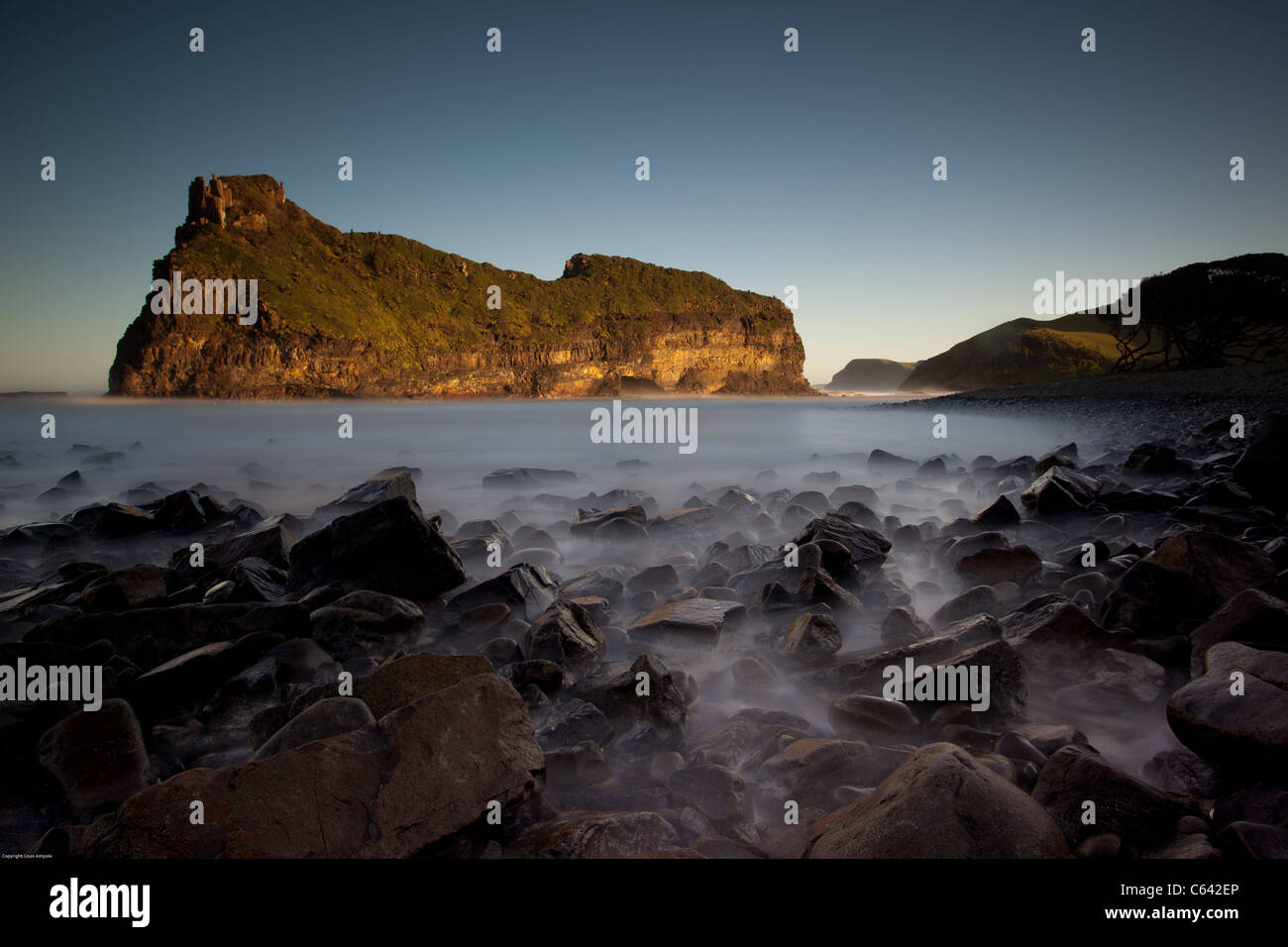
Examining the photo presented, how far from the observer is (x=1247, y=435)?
1202 cm

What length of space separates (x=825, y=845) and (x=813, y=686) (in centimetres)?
153

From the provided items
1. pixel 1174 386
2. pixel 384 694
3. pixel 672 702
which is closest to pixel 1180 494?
pixel 672 702

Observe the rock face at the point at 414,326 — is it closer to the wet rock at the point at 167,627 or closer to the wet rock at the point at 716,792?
the wet rock at the point at 167,627

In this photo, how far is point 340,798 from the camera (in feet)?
5.91

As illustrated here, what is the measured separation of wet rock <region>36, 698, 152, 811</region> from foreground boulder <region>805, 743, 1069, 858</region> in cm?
298

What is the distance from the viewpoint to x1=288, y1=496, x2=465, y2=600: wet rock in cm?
459

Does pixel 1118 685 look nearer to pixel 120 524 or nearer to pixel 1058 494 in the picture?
pixel 1058 494

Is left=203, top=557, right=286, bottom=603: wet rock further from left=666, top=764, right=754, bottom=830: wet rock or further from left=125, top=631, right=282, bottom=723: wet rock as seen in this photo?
left=666, top=764, right=754, bottom=830: wet rock

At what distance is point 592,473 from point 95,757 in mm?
11871

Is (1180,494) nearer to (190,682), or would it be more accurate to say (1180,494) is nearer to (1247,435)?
(1247,435)

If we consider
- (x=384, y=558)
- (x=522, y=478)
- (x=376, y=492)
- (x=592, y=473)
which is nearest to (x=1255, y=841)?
(x=384, y=558)

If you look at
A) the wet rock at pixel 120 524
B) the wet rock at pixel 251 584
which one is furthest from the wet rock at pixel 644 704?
the wet rock at pixel 120 524

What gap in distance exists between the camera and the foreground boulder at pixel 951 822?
1.69 metres

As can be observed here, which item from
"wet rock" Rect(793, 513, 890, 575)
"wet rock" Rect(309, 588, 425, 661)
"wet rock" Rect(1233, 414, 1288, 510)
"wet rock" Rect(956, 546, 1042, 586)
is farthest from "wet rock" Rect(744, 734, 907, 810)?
"wet rock" Rect(1233, 414, 1288, 510)
